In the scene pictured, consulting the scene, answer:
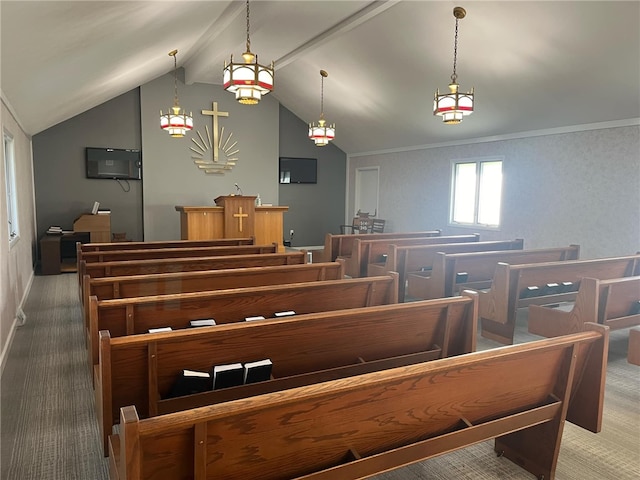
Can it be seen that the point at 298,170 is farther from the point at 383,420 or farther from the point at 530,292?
the point at 383,420

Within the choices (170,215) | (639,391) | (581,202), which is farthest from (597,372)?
(170,215)

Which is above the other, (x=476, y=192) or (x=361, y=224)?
(x=476, y=192)

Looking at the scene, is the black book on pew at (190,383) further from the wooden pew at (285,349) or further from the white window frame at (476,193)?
the white window frame at (476,193)

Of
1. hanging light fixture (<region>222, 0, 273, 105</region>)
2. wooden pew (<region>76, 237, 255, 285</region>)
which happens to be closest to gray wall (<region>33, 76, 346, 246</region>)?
wooden pew (<region>76, 237, 255, 285</region>)

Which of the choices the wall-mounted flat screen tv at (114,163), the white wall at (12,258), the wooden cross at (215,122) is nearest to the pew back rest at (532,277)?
the white wall at (12,258)

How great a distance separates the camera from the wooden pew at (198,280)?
9.43 ft

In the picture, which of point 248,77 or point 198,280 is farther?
point 248,77

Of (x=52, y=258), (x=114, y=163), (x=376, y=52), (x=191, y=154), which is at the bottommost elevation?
(x=52, y=258)

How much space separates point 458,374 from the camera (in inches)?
62.9

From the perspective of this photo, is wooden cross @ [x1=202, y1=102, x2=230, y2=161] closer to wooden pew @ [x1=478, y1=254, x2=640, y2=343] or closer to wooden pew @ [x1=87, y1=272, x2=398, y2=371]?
wooden pew @ [x1=478, y1=254, x2=640, y2=343]

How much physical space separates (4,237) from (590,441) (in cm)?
435

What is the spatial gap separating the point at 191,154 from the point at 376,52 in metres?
4.25

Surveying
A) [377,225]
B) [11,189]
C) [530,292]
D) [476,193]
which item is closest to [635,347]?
[530,292]

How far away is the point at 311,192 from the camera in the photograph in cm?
1039
